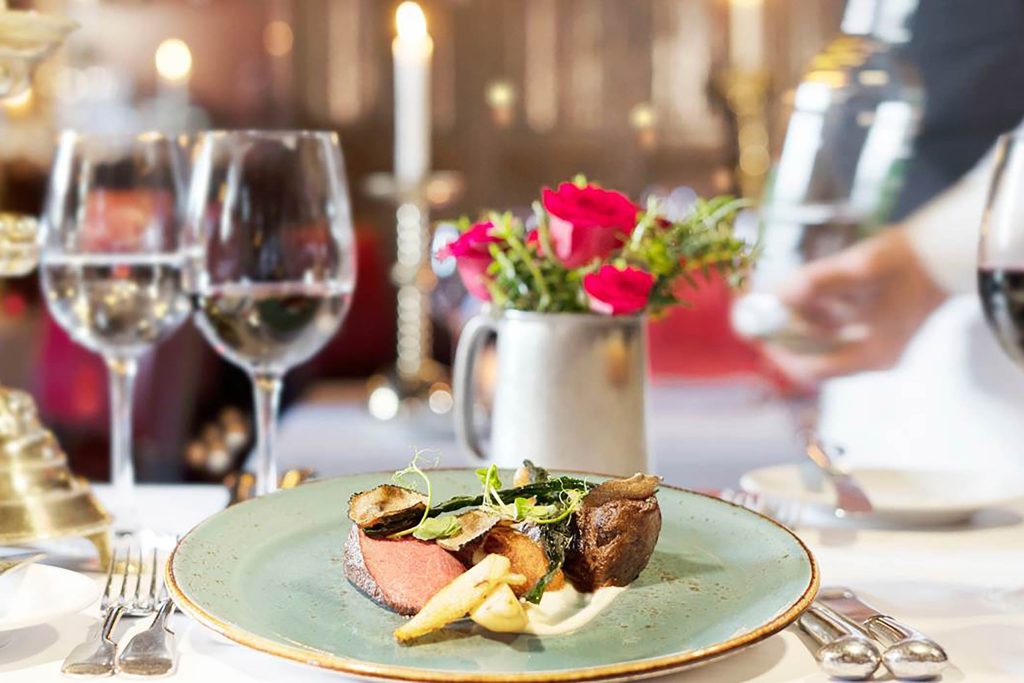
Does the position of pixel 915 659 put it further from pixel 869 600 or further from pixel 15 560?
pixel 15 560

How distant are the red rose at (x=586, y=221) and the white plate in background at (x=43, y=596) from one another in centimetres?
39

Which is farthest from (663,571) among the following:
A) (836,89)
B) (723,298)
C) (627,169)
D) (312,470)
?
(627,169)

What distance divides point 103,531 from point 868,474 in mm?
574

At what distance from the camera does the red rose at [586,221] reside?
810mm

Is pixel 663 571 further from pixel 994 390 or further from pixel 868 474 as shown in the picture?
pixel 994 390

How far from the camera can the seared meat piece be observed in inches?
23.2

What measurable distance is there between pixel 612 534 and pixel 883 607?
192 mm

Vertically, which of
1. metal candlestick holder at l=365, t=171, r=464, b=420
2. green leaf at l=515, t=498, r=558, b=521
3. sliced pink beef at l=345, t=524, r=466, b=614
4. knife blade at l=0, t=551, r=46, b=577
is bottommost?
metal candlestick holder at l=365, t=171, r=464, b=420

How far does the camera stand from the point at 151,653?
55cm

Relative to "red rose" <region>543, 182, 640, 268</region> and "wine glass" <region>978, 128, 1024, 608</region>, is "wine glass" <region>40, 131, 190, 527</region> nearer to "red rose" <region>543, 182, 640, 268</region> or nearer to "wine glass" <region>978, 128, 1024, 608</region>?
"red rose" <region>543, 182, 640, 268</region>

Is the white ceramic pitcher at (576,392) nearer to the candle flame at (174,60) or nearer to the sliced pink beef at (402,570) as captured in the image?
the sliced pink beef at (402,570)

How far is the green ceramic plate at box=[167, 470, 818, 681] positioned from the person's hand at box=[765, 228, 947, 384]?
47 centimetres

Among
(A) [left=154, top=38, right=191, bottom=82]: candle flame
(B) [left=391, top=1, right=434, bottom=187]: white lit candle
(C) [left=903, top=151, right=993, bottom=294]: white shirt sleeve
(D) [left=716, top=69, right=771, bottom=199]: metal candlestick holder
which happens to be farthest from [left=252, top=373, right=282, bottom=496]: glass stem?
(A) [left=154, top=38, right=191, bottom=82]: candle flame

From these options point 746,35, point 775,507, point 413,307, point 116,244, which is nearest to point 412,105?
Result: point 413,307
